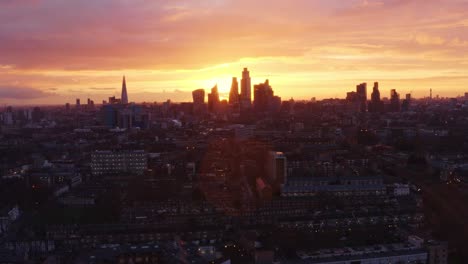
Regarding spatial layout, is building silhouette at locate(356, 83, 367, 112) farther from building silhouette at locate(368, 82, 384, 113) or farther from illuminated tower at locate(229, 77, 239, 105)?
illuminated tower at locate(229, 77, 239, 105)

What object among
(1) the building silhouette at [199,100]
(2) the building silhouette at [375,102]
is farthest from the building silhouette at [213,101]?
(2) the building silhouette at [375,102]

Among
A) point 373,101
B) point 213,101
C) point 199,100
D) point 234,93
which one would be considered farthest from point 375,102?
point 199,100

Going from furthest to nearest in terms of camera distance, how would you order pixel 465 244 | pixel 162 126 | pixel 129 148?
1. pixel 162 126
2. pixel 129 148
3. pixel 465 244

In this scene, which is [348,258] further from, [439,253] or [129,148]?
[129,148]

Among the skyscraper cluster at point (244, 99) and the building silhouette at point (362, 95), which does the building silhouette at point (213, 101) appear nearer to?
the skyscraper cluster at point (244, 99)

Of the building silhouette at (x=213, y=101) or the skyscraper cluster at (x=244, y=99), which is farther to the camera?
the building silhouette at (x=213, y=101)

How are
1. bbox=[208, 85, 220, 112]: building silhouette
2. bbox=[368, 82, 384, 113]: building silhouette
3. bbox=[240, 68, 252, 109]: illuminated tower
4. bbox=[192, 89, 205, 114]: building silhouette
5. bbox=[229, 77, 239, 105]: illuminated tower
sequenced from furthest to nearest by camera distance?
1. bbox=[240, 68, 252, 109]: illuminated tower
2. bbox=[229, 77, 239, 105]: illuminated tower
3. bbox=[208, 85, 220, 112]: building silhouette
4. bbox=[192, 89, 205, 114]: building silhouette
5. bbox=[368, 82, 384, 113]: building silhouette

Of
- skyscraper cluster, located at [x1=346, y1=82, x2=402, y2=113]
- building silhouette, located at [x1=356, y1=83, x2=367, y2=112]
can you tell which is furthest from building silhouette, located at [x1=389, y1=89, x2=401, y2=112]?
building silhouette, located at [x1=356, y1=83, x2=367, y2=112]

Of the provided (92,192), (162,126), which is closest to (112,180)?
(92,192)

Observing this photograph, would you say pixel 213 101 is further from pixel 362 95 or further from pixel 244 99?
pixel 362 95

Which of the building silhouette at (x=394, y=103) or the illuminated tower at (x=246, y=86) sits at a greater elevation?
the illuminated tower at (x=246, y=86)

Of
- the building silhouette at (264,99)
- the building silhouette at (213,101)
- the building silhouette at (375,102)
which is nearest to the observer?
the building silhouette at (375,102)
